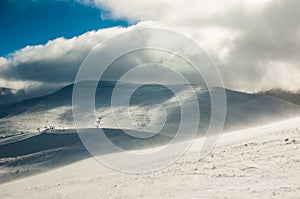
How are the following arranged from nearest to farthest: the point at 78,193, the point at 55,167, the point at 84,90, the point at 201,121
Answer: the point at 78,193
the point at 55,167
the point at 201,121
the point at 84,90

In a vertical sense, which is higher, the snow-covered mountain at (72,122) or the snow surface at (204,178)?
the snow-covered mountain at (72,122)

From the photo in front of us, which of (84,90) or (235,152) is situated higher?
(84,90)

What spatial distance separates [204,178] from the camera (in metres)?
22.2

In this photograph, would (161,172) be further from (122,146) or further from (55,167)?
(122,146)

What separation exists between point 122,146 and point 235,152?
20706mm

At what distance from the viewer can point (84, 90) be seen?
138 m

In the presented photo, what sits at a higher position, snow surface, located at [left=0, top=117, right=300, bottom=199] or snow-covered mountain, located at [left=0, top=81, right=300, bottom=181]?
snow-covered mountain, located at [left=0, top=81, right=300, bottom=181]

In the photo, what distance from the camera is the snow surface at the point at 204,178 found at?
18688 mm

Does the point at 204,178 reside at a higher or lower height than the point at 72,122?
lower

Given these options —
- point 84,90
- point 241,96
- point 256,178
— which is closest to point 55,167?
point 256,178

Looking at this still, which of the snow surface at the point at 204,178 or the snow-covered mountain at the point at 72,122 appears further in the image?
the snow-covered mountain at the point at 72,122

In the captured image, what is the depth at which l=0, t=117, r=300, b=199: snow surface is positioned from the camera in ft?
61.3

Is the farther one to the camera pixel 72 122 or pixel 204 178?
pixel 72 122

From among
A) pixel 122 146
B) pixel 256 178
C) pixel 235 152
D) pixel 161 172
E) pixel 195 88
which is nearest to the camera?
pixel 256 178
